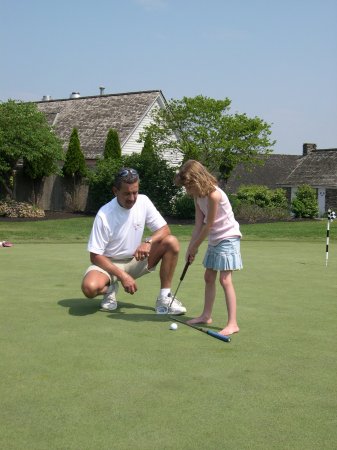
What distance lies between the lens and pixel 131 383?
4004 mm

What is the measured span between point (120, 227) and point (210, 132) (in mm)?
24992

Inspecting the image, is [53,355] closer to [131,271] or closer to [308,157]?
[131,271]

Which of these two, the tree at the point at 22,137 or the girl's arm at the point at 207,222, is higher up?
the tree at the point at 22,137

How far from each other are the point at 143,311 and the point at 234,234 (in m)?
1.31

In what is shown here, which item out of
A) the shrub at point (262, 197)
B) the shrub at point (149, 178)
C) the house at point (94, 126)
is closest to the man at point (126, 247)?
the shrub at point (149, 178)

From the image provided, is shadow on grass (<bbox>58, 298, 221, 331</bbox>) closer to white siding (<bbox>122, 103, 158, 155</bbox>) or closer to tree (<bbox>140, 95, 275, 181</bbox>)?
tree (<bbox>140, 95, 275, 181</bbox>)

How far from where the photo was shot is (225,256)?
5816mm

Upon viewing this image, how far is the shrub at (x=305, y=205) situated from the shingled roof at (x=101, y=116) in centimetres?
940

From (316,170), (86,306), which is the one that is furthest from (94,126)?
(86,306)

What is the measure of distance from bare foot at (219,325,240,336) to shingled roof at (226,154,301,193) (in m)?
50.2

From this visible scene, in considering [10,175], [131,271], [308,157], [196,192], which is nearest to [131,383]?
[196,192]

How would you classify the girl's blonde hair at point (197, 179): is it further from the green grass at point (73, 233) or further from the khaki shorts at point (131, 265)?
the green grass at point (73, 233)

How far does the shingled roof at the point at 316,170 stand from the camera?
50469mm

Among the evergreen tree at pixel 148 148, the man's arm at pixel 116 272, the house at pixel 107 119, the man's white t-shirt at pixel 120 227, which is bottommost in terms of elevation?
the man's arm at pixel 116 272
